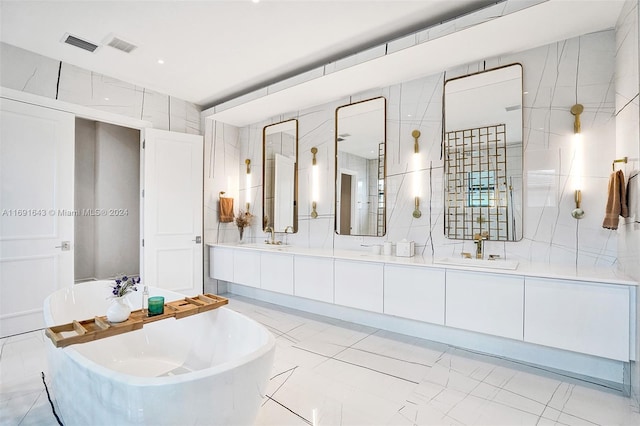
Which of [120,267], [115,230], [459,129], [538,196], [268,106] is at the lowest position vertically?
[120,267]

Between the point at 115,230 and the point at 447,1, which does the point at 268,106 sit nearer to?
the point at 447,1

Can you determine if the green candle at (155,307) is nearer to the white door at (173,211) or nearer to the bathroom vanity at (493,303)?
the bathroom vanity at (493,303)

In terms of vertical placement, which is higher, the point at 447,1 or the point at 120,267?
the point at 447,1

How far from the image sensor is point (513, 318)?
241 centimetres

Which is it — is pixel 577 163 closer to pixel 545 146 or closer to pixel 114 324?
pixel 545 146

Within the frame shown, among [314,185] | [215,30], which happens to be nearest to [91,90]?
[215,30]

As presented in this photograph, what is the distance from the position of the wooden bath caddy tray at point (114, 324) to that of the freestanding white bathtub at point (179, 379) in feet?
0.23

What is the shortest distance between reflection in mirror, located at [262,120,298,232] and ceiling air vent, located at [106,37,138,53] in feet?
6.49

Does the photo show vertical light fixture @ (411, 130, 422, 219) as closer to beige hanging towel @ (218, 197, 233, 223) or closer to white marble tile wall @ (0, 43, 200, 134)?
beige hanging towel @ (218, 197, 233, 223)

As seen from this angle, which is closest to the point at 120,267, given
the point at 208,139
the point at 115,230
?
the point at 115,230

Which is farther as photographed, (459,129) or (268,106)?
(268,106)

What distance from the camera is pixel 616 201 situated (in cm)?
220

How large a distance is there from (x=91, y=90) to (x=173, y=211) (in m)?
1.70

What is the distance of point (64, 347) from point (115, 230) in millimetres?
4597
